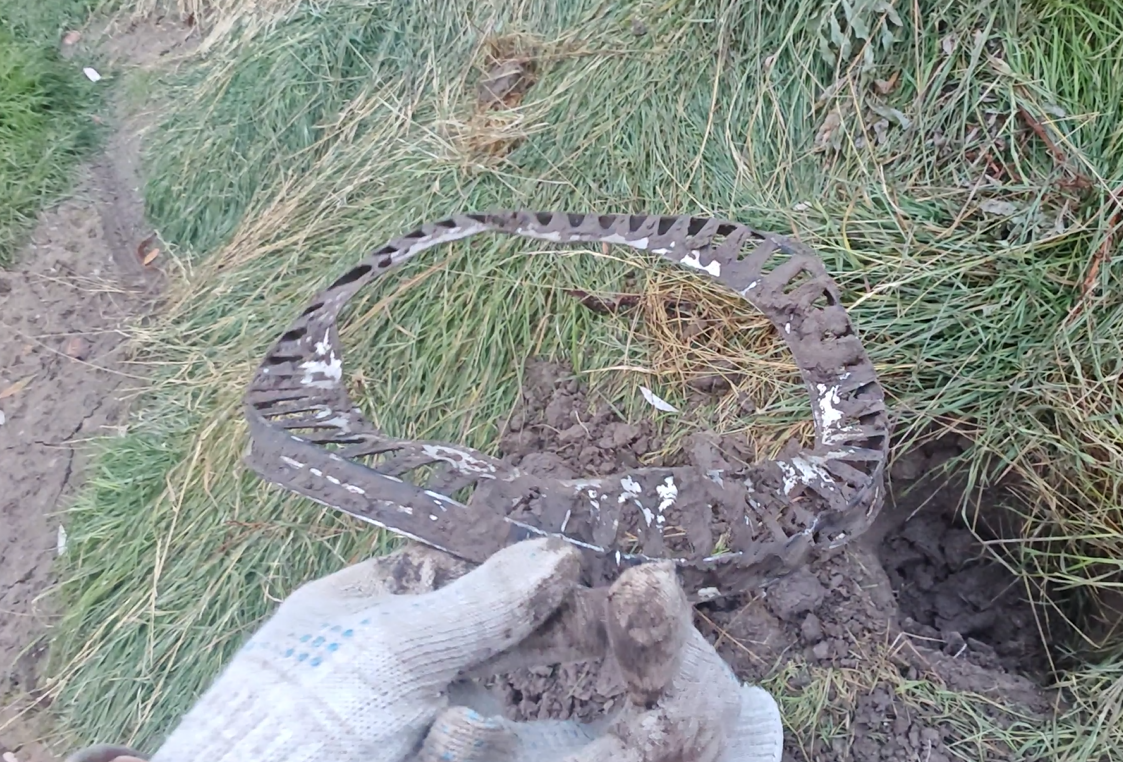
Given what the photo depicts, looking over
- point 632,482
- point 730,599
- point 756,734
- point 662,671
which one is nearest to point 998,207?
point 730,599

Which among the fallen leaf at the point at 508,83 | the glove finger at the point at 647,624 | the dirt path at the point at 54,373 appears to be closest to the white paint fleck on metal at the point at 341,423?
the glove finger at the point at 647,624

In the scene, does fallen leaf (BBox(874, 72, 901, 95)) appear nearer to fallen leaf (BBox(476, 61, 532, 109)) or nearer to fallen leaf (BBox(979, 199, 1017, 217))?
fallen leaf (BBox(979, 199, 1017, 217))

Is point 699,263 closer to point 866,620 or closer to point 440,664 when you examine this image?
point 866,620

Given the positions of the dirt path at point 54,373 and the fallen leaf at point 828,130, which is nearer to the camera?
the fallen leaf at point 828,130

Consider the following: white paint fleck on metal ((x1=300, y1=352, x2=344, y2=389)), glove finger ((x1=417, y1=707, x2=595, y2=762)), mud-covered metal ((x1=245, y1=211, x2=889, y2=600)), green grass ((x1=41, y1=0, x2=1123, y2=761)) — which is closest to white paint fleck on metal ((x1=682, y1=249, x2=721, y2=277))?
mud-covered metal ((x1=245, y1=211, x2=889, y2=600))

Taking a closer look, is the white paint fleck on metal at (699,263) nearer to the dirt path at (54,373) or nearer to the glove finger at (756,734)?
the glove finger at (756,734)

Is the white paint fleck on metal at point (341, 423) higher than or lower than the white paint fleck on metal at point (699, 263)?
lower

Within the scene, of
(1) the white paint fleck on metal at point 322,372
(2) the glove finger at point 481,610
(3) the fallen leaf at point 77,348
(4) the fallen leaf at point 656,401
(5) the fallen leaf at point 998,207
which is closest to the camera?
(2) the glove finger at point 481,610

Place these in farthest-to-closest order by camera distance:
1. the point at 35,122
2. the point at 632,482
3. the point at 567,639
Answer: the point at 35,122, the point at 632,482, the point at 567,639
